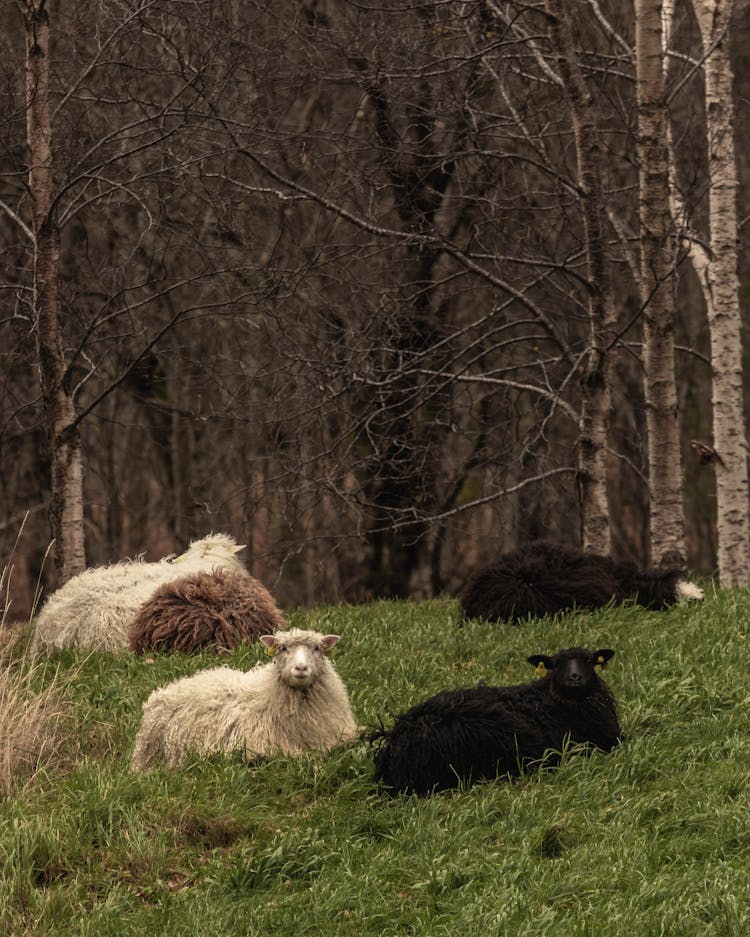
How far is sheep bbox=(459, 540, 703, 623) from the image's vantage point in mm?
10914

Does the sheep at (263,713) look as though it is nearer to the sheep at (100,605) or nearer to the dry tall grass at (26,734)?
the dry tall grass at (26,734)

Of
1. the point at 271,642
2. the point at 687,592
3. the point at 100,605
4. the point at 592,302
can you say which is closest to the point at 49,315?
the point at 100,605

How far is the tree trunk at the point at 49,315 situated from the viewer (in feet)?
37.9

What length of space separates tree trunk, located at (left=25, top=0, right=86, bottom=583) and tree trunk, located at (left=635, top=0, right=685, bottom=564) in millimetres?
5520

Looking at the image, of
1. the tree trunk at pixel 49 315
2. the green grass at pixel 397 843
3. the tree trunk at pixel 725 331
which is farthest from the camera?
the tree trunk at pixel 725 331

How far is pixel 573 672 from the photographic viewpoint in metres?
7.37

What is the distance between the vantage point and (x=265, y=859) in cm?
604

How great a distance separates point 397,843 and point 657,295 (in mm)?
7553

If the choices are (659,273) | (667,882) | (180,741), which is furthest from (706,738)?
(659,273)

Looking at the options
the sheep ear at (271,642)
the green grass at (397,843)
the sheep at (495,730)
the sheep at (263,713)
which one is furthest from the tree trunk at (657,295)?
the sheep ear at (271,642)

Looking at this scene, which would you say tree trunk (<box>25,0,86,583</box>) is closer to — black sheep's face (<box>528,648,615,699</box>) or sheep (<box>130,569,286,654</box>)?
sheep (<box>130,569,286,654</box>)

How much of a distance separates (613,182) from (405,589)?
6.67 m

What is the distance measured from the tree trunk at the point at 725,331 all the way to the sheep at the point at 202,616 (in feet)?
16.0

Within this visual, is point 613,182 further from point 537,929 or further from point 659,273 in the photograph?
point 537,929
